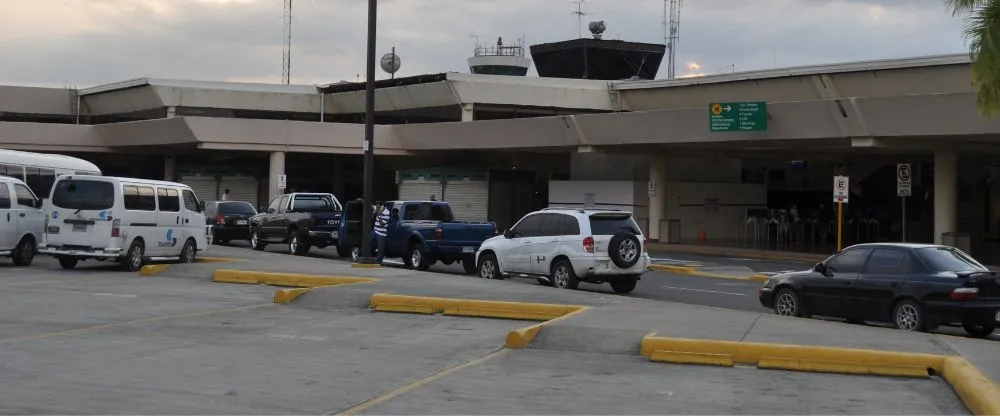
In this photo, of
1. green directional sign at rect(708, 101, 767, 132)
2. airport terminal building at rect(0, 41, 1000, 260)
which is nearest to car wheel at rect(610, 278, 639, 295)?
airport terminal building at rect(0, 41, 1000, 260)

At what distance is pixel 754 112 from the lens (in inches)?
1505

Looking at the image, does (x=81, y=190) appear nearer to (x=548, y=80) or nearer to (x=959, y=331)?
(x=959, y=331)

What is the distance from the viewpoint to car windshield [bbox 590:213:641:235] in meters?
22.5

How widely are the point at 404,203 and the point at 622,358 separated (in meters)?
15.9

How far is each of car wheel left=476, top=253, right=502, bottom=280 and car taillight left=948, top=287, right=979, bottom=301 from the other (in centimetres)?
1102

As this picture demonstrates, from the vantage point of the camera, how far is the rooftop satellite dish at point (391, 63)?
67375 mm

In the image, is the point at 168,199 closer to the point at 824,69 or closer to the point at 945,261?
the point at 945,261

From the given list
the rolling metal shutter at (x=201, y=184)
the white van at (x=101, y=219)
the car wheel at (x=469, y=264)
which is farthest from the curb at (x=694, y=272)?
the rolling metal shutter at (x=201, y=184)

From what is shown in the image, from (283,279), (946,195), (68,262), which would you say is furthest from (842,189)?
(68,262)

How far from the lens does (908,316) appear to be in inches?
643

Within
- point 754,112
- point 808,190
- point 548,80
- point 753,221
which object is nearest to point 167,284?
point 754,112

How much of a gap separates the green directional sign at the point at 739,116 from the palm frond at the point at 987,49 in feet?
66.3

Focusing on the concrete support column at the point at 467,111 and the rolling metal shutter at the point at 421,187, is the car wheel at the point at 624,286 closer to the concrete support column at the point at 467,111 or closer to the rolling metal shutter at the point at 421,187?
the rolling metal shutter at the point at 421,187

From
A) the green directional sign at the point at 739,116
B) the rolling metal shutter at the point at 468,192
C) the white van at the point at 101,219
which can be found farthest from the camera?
the rolling metal shutter at the point at 468,192
